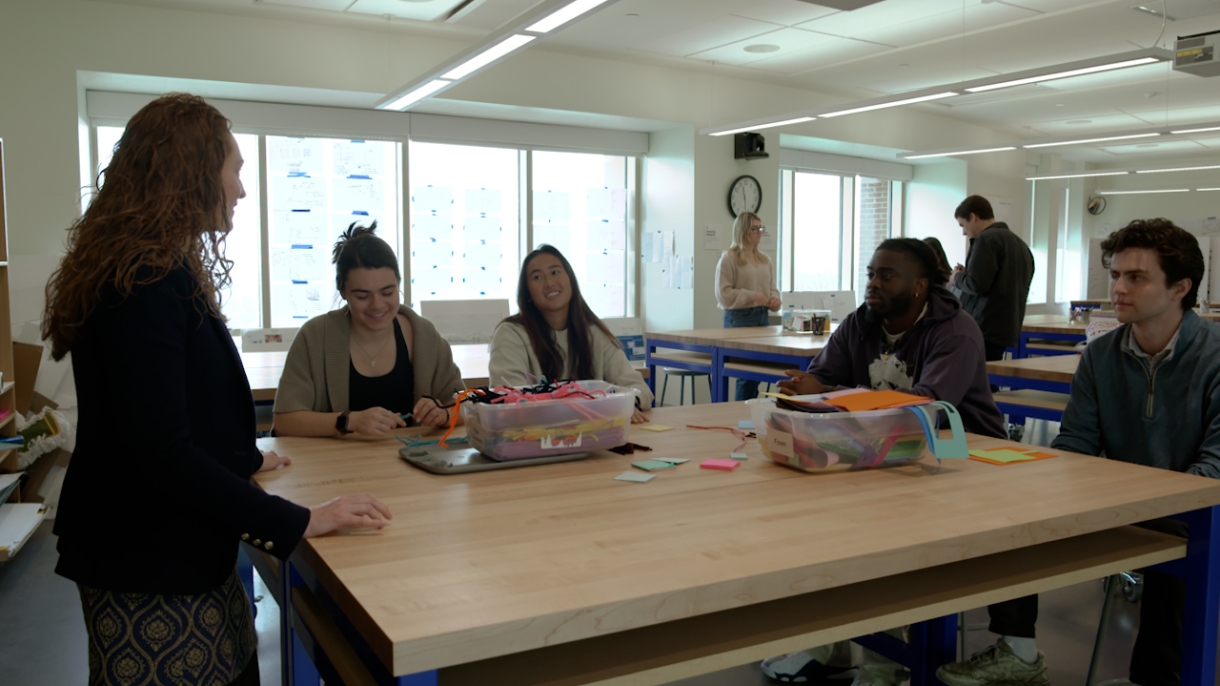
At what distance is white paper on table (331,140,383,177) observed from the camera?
20.3 ft

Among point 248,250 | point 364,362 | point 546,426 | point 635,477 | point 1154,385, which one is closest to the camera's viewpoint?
point 635,477

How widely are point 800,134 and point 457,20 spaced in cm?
362

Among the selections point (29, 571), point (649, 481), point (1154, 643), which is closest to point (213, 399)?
point (649, 481)

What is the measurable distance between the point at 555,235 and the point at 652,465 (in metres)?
5.81

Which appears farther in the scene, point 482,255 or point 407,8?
point 482,255

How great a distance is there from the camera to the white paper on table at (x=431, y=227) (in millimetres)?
6605

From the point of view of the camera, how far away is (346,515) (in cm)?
120

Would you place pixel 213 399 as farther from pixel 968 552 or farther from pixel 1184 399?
pixel 1184 399

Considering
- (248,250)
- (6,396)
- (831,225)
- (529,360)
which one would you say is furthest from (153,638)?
(831,225)

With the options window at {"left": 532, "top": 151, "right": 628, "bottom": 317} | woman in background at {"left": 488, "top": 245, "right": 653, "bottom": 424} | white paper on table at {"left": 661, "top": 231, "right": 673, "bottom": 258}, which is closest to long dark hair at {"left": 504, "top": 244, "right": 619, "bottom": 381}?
woman in background at {"left": 488, "top": 245, "right": 653, "bottom": 424}

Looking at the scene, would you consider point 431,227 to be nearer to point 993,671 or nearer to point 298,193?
point 298,193

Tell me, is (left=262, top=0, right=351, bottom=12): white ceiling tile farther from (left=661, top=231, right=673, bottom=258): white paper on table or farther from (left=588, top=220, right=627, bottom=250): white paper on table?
(left=661, top=231, right=673, bottom=258): white paper on table

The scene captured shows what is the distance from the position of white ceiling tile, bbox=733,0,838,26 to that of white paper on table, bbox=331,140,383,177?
2.74m

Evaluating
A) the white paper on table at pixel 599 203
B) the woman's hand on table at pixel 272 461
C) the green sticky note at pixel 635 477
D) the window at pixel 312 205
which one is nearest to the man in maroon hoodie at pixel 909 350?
the green sticky note at pixel 635 477
